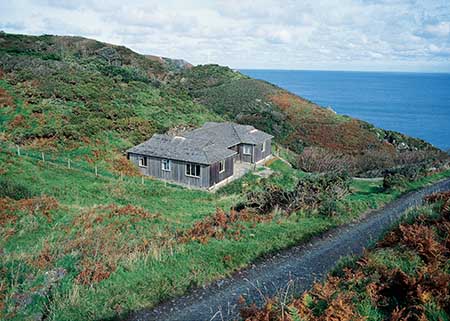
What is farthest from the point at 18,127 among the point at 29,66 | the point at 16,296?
the point at 16,296

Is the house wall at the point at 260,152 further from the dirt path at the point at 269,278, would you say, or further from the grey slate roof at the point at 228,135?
the dirt path at the point at 269,278

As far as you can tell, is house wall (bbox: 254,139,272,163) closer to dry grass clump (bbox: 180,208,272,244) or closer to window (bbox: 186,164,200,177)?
window (bbox: 186,164,200,177)

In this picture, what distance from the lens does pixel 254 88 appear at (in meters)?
72.1

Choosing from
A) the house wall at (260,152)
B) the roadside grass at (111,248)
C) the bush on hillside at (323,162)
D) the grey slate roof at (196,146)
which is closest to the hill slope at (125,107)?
the bush on hillside at (323,162)

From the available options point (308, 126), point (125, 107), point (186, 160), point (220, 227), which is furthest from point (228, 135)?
point (220, 227)

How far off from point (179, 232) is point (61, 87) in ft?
109

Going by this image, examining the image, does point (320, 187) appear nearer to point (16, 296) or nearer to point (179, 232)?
point (179, 232)

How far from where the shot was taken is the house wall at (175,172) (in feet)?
94.2

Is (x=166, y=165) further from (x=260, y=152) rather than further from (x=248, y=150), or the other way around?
(x=260, y=152)

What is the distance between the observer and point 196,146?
30.3 m

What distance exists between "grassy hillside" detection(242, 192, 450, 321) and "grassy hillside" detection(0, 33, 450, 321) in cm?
388

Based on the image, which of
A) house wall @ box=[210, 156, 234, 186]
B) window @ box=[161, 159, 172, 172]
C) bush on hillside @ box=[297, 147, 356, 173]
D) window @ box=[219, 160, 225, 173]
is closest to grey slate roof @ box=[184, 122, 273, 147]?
house wall @ box=[210, 156, 234, 186]

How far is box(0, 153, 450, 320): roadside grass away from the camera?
846 centimetres

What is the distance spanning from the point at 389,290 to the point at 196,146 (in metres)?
24.5
